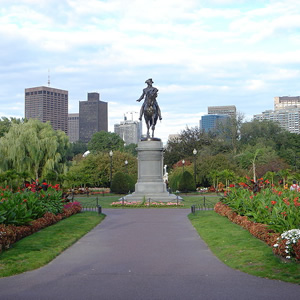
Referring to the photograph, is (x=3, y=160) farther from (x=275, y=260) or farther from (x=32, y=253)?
(x=275, y=260)

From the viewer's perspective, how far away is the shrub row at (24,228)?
1109 centimetres

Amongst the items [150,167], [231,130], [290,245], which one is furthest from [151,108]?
[231,130]

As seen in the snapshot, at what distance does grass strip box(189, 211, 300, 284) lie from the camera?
334 inches

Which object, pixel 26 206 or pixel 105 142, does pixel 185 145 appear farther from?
pixel 26 206

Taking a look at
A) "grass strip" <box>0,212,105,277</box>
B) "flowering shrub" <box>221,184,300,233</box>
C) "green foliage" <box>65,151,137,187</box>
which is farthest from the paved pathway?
"green foliage" <box>65,151,137,187</box>

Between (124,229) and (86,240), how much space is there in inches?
112

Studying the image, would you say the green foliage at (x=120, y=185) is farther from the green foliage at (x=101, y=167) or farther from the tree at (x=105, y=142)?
the tree at (x=105, y=142)

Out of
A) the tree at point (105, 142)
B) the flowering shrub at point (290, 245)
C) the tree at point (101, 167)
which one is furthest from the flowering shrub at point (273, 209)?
the tree at point (105, 142)

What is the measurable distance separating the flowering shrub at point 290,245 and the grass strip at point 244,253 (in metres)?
0.18

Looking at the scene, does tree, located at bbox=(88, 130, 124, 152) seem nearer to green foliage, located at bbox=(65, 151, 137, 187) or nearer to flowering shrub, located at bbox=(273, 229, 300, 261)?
green foliage, located at bbox=(65, 151, 137, 187)

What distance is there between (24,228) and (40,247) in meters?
1.99

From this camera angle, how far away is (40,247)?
11414 mm

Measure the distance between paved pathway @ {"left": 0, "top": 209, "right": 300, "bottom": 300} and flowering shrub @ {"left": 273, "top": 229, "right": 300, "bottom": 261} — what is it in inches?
48.1

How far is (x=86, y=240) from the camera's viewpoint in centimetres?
1330
